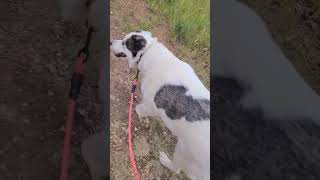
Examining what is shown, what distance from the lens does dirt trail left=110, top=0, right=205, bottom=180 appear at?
5305mm

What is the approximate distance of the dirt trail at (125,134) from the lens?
17.4 feet

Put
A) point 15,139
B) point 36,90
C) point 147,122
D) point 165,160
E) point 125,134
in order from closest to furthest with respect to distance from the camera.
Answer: point 15,139, point 165,160, point 36,90, point 125,134, point 147,122

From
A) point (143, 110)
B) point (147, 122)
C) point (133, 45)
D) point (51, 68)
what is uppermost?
point (133, 45)

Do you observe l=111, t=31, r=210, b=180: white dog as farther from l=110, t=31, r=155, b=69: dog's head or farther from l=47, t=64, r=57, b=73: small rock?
l=47, t=64, r=57, b=73: small rock

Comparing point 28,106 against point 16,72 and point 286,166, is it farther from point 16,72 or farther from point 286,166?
point 286,166

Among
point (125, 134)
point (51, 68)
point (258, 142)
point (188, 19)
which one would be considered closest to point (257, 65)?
point (258, 142)

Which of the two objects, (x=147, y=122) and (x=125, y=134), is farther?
(x=147, y=122)

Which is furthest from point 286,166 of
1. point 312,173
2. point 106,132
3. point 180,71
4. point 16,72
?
point 16,72

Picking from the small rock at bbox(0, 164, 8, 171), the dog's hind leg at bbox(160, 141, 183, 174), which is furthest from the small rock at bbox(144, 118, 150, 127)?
the small rock at bbox(0, 164, 8, 171)

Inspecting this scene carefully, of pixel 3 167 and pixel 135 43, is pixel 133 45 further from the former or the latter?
pixel 3 167

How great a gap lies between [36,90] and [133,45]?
47.5 inches

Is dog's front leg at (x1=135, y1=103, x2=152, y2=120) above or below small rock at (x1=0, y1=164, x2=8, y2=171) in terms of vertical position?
above

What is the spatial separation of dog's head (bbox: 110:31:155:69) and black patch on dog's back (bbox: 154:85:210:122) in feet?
1.50

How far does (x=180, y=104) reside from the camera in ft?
15.5
